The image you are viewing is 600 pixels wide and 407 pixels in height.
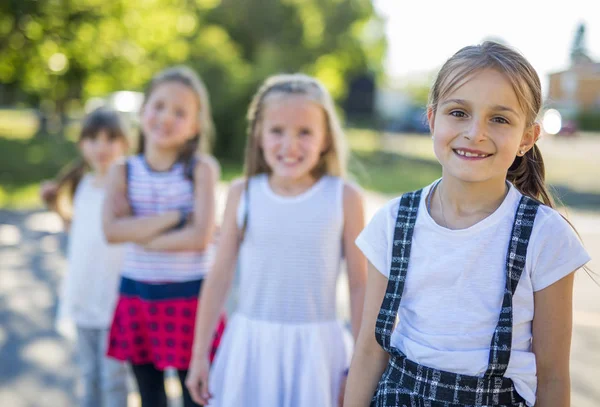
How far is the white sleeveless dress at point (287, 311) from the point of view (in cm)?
239

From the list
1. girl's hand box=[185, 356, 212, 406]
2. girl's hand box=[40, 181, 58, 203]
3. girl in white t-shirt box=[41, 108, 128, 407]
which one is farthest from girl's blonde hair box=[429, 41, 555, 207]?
girl's hand box=[40, 181, 58, 203]

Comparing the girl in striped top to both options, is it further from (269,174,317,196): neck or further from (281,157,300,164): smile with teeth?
(281,157,300,164): smile with teeth

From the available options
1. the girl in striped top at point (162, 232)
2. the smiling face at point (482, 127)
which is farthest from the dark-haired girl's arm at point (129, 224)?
the smiling face at point (482, 127)

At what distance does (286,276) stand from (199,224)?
592 millimetres

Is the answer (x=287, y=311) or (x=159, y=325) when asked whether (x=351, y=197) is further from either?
(x=159, y=325)

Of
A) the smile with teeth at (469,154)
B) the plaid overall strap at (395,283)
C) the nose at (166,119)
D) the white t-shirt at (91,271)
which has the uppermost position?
the nose at (166,119)

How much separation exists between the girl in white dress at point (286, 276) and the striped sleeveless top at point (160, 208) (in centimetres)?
45

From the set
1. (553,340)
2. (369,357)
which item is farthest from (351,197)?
(553,340)

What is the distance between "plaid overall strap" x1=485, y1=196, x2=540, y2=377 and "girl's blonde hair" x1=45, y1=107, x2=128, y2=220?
2517 mm

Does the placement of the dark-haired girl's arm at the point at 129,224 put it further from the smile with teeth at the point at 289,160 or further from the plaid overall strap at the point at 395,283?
the plaid overall strap at the point at 395,283

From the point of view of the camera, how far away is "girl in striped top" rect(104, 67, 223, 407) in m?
2.87

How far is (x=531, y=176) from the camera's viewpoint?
6.07 feet

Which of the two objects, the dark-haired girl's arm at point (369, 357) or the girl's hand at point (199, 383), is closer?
the dark-haired girl's arm at point (369, 357)

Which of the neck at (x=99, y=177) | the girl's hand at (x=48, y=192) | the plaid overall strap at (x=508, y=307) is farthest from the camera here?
the girl's hand at (x=48, y=192)
